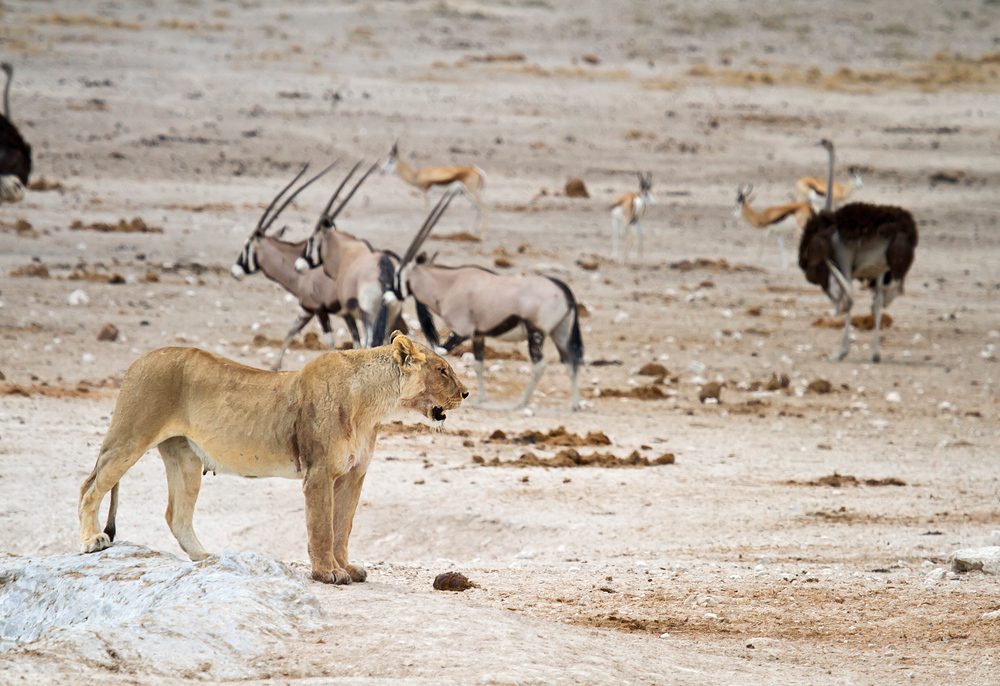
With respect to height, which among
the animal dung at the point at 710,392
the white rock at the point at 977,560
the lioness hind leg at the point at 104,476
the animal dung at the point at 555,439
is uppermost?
the lioness hind leg at the point at 104,476

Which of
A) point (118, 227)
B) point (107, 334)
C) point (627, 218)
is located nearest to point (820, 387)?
point (107, 334)

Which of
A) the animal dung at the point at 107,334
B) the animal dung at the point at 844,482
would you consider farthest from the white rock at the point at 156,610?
the animal dung at the point at 107,334

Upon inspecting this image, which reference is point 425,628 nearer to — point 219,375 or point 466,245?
point 219,375

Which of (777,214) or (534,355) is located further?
(777,214)

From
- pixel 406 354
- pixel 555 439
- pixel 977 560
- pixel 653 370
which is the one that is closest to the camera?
pixel 406 354

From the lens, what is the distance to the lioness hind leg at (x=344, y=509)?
4.82 m

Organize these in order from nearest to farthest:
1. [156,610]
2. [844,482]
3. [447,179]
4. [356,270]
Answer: [156,610]
[844,482]
[356,270]
[447,179]

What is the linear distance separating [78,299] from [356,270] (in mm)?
4851

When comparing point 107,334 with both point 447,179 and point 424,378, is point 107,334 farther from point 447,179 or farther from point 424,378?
point 447,179

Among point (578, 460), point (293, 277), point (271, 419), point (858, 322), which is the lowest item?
point (858, 322)

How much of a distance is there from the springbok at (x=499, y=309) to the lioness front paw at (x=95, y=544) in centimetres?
638

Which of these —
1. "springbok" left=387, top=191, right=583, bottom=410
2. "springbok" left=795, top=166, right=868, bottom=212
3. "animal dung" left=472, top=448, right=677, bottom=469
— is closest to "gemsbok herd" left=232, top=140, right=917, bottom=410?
"springbok" left=387, top=191, right=583, bottom=410

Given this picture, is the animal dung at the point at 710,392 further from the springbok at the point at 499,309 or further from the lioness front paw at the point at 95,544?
the lioness front paw at the point at 95,544

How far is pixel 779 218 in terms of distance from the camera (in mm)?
20938
